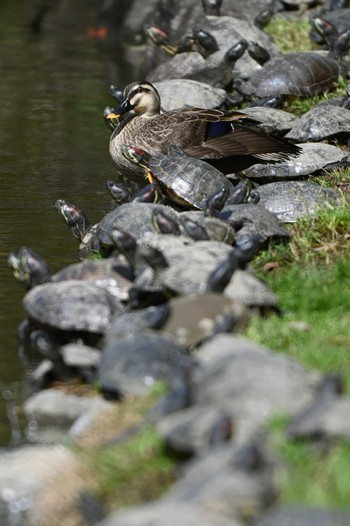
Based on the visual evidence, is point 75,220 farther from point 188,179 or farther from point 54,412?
point 54,412

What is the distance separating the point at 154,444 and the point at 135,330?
117 centimetres

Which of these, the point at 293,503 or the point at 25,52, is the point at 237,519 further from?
the point at 25,52

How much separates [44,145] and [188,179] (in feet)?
12.3

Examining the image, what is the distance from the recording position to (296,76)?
11.7 meters

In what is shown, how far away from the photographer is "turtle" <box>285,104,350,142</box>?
Answer: 9750 millimetres

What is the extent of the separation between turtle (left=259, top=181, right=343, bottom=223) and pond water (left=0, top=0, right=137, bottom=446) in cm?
135

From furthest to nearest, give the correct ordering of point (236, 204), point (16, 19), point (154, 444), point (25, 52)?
point (16, 19)
point (25, 52)
point (236, 204)
point (154, 444)

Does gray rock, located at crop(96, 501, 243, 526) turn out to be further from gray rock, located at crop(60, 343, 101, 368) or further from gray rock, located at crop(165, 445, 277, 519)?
gray rock, located at crop(60, 343, 101, 368)

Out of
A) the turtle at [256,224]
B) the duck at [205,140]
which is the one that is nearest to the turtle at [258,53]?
the duck at [205,140]

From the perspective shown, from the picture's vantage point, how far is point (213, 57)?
43.1ft

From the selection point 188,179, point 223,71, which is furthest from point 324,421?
point 223,71

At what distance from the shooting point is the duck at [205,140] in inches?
348

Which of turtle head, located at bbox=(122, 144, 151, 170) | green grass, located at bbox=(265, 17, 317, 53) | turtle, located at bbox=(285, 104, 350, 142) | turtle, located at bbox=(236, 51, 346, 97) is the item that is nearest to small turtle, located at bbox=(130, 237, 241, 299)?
turtle head, located at bbox=(122, 144, 151, 170)

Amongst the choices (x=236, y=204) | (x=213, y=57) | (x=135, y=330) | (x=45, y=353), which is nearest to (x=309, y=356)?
(x=135, y=330)
